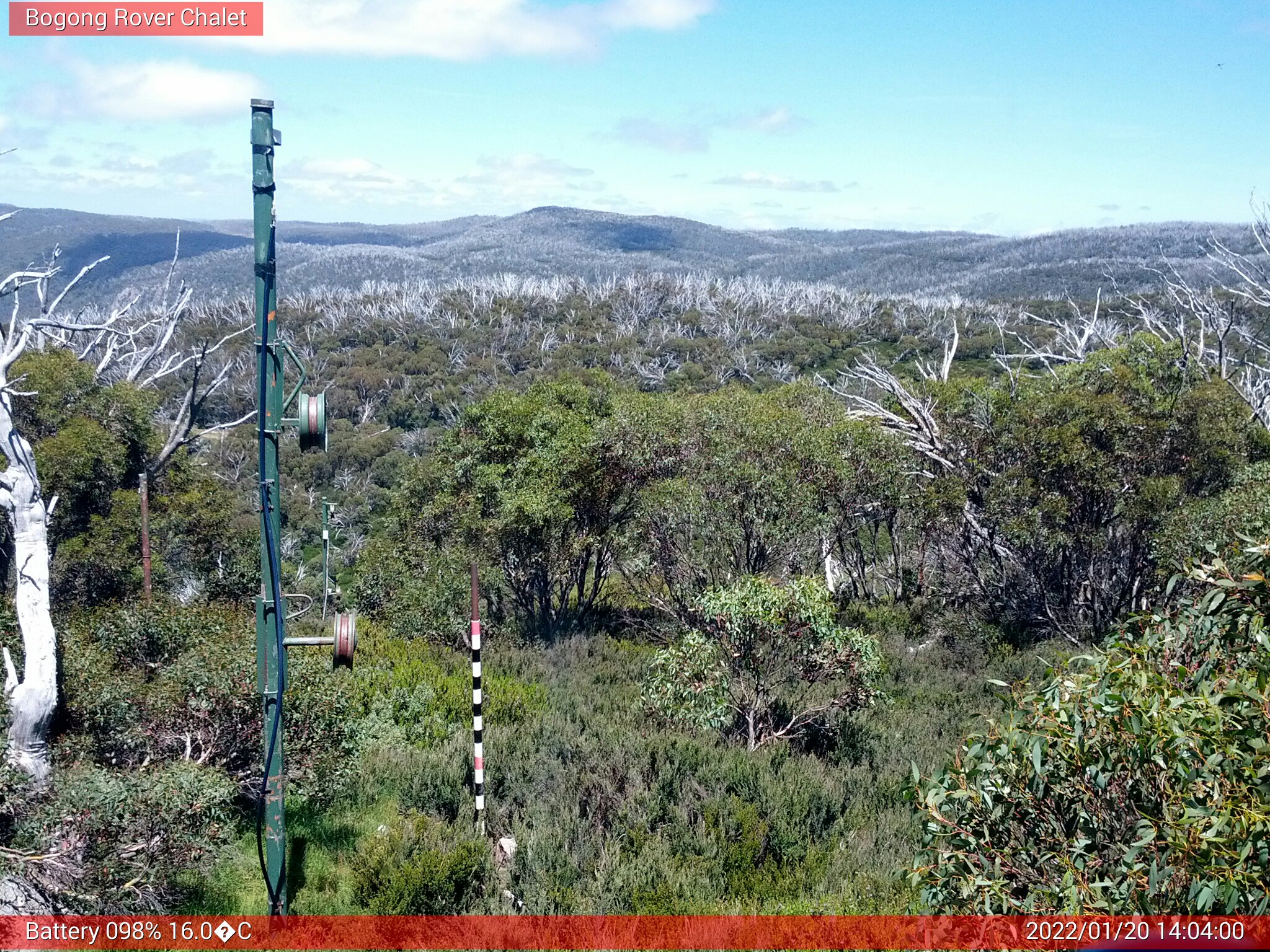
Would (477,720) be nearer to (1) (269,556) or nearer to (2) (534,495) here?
(1) (269,556)

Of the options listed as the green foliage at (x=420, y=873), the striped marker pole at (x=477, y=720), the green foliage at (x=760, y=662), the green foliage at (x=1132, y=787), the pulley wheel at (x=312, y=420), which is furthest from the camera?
the green foliage at (x=760, y=662)

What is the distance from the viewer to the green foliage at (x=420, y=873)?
6.19 meters

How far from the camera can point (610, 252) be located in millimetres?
144375

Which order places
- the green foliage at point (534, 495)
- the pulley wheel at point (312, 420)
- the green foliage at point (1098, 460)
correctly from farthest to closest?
the green foliage at point (534, 495)
the green foliage at point (1098, 460)
the pulley wheel at point (312, 420)

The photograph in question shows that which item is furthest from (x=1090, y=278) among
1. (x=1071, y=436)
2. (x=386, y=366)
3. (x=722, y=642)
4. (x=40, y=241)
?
(x=40, y=241)

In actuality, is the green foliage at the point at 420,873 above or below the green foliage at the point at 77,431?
below

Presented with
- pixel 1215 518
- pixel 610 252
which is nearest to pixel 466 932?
pixel 1215 518

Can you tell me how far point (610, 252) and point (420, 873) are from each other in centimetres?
14248

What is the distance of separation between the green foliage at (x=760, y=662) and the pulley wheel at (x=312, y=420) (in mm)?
5149

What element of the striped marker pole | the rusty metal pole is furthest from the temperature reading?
the rusty metal pole

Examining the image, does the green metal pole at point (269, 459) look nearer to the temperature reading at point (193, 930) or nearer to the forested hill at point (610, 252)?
the temperature reading at point (193, 930)

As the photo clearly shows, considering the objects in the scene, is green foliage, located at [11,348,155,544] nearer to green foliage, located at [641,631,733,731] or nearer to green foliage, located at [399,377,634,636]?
green foliage, located at [399,377,634,636]

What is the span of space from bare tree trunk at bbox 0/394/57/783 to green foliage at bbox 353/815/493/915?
2.13m

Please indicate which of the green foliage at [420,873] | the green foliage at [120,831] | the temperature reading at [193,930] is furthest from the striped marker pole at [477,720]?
the temperature reading at [193,930]
